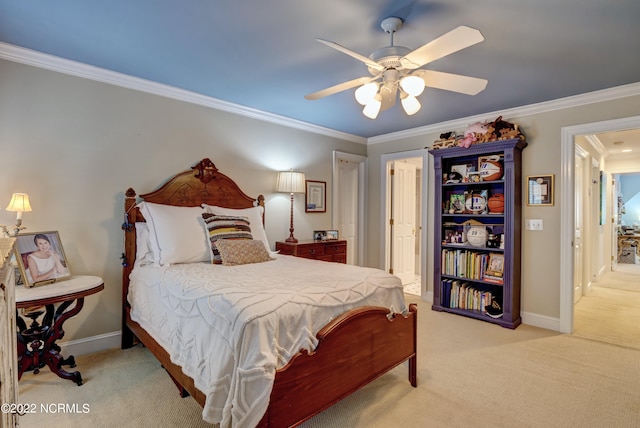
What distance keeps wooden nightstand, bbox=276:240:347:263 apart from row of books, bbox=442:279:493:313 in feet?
4.39

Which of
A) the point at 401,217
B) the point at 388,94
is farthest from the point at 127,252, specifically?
the point at 401,217

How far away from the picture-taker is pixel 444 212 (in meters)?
4.06

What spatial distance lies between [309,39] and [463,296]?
3.27 meters

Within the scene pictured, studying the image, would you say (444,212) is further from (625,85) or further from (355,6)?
(355,6)

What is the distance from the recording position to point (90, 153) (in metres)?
2.66

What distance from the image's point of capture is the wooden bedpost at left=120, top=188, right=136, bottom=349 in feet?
9.07

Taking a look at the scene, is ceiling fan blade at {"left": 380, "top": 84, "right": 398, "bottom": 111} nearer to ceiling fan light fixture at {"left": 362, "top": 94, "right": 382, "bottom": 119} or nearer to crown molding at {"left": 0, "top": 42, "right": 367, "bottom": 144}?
ceiling fan light fixture at {"left": 362, "top": 94, "right": 382, "bottom": 119}

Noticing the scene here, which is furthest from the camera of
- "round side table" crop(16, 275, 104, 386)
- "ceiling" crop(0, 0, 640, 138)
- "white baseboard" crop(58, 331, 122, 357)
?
"white baseboard" crop(58, 331, 122, 357)

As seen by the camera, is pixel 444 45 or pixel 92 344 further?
pixel 92 344

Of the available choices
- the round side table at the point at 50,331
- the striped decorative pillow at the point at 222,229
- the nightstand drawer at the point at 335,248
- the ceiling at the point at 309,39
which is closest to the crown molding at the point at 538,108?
the ceiling at the point at 309,39

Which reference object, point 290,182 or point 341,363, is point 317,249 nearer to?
point 290,182

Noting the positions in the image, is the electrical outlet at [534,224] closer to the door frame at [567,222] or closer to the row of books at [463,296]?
the door frame at [567,222]

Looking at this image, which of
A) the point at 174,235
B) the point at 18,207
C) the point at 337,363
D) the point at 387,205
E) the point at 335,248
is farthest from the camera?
the point at 387,205

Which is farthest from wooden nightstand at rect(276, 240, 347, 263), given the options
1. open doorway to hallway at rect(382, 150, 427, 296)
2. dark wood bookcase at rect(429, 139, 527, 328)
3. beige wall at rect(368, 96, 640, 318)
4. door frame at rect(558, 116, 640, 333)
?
door frame at rect(558, 116, 640, 333)
